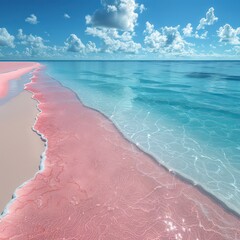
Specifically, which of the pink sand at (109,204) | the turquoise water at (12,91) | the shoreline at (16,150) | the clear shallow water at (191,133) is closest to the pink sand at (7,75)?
the turquoise water at (12,91)

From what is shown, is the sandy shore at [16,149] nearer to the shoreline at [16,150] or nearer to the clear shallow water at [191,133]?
the shoreline at [16,150]

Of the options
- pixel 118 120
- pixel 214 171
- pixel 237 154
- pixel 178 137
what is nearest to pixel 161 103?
pixel 118 120

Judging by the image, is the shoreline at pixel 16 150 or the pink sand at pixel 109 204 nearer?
the pink sand at pixel 109 204

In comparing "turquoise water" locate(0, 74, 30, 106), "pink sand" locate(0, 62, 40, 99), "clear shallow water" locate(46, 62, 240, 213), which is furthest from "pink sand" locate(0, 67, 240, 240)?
"pink sand" locate(0, 62, 40, 99)

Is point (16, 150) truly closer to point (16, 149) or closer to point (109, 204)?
point (16, 149)

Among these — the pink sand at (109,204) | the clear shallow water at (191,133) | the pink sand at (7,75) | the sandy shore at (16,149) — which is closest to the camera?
the pink sand at (109,204)

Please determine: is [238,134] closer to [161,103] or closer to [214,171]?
[214,171]

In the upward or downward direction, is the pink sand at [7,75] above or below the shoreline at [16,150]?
below

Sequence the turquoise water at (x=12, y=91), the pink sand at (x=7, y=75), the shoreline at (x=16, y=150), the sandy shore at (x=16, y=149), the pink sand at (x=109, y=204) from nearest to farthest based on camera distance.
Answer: the pink sand at (x=109, y=204)
the shoreline at (x=16, y=150)
the sandy shore at (x=16, y=149)
the turquoise water at (x=12, y=91)
the pink sand at (x=7, y=75)
